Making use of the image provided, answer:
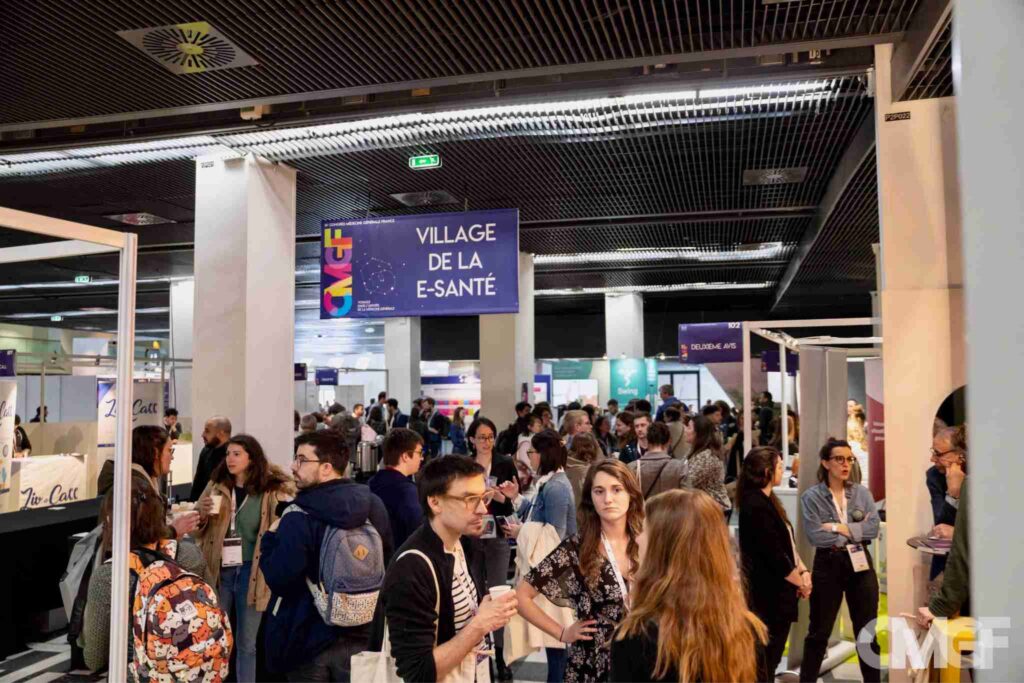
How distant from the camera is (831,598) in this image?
15.2 ft

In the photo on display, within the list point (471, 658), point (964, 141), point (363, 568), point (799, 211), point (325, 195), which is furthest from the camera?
point (799, 211)

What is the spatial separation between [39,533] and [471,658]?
4.88m

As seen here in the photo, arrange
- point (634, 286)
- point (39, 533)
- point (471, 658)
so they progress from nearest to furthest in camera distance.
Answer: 1. point (471, 658)
2. point (39, 533)
3. point (634, 286)

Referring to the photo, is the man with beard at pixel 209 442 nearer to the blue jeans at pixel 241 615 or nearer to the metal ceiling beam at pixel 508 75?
the blue jeans at pixel 241 615

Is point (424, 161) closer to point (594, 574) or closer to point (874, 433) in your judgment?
point (874, 433)

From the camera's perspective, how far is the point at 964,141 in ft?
3.99

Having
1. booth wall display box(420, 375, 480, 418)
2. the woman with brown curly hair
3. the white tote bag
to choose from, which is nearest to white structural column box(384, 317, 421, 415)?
booth wall display box(420, 375, 480, 418)

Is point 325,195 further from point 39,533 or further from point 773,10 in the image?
point 773,10

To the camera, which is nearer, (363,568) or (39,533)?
(363,568)

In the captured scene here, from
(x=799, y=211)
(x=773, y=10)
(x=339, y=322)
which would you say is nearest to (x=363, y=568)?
(x=773, y=10)

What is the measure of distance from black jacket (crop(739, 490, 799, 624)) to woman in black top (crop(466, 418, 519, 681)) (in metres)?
1.41

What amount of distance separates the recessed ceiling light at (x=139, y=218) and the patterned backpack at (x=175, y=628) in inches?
304

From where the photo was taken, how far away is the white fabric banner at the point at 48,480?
855 centimetres

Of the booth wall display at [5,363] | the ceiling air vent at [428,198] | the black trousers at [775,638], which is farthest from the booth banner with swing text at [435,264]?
the booth wall display at [5,363]
